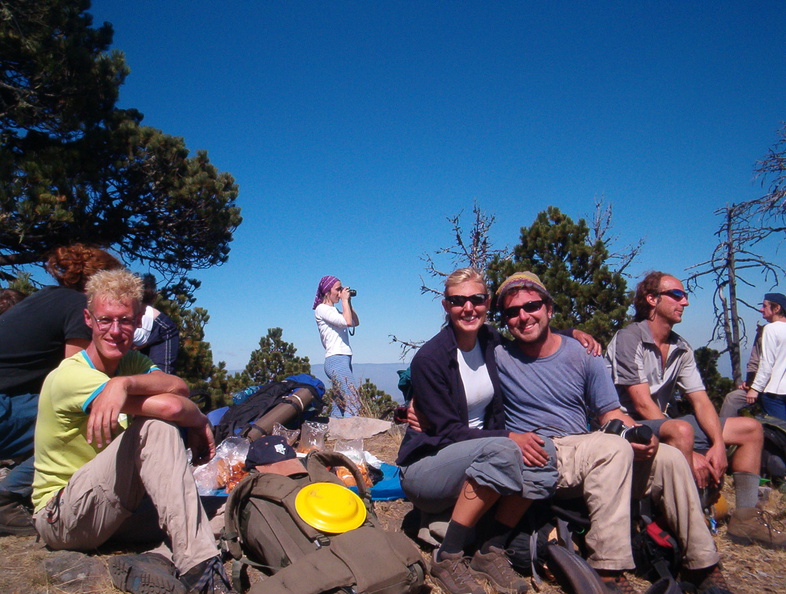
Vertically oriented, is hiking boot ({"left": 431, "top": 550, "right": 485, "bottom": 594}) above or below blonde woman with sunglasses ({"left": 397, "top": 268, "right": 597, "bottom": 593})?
below

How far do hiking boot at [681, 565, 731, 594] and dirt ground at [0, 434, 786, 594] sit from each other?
183 mm

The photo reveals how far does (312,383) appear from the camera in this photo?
5.48m

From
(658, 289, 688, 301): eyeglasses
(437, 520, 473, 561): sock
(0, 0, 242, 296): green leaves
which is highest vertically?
(0, 0, 242, 296): green leaves

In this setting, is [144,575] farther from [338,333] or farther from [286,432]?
[338,333]

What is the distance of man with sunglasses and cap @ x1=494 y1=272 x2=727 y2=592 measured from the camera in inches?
88.2

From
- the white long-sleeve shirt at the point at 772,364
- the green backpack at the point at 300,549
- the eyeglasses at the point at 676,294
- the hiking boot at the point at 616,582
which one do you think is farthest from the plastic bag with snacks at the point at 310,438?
the white long-sleeve shirt at the point at 772,364

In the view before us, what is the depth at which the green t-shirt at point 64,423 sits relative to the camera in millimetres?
2145

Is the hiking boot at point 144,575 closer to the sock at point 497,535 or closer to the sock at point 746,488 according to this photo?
the sock at point 497,535

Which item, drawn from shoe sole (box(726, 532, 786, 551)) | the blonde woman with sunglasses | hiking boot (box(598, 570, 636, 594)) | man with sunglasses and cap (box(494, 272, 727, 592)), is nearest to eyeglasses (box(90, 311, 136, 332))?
the blonde woman with sunglasses

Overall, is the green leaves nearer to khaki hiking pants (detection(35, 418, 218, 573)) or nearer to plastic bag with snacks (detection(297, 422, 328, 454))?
plastic bag with snacks (detection(297, 422, 328, 454))

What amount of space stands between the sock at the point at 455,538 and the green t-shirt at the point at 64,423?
157 centimetres

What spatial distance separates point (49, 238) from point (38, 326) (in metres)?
3.90

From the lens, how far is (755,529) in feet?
9.41

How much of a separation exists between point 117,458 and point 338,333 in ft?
13.0
